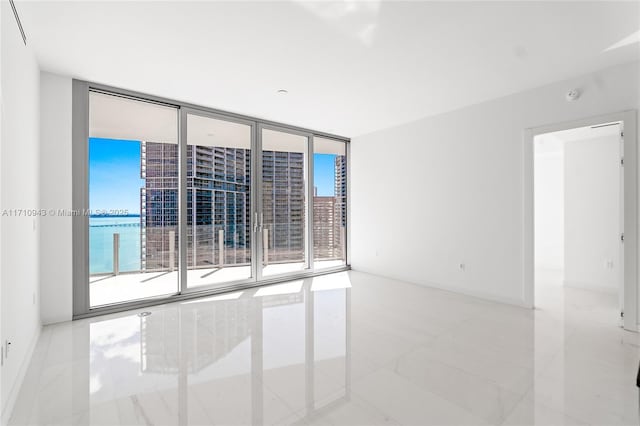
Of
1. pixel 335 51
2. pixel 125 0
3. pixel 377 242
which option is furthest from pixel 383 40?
pixel 377 242

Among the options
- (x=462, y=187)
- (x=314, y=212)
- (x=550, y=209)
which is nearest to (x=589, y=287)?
(x=550, y=209)

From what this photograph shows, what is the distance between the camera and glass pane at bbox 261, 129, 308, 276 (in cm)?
512

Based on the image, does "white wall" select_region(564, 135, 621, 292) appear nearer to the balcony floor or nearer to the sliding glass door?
the balcony floor

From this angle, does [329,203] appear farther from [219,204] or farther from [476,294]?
[476,294]

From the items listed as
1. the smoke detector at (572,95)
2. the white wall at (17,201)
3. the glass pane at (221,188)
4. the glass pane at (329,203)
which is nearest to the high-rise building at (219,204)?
the glass pane at (221,188)

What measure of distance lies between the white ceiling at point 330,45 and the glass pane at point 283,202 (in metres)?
1.53

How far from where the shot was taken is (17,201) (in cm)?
215

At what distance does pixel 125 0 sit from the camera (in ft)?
6.95

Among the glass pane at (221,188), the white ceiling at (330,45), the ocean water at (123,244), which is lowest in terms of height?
the ocean water at (123,244)

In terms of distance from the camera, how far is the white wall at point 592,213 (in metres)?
4.37

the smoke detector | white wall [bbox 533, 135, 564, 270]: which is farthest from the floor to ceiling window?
white wall [bbox 533, 135, 564, 270]

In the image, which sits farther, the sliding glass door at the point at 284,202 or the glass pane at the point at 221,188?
the sliding glass door at the point at 284,202

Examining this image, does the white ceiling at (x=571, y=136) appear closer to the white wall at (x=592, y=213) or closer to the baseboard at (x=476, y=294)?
the white wall at (x=592, y=213)

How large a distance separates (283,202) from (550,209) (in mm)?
5564
